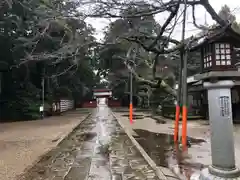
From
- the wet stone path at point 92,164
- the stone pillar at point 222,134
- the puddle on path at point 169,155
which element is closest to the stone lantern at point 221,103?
the stone pillar at point 222,134

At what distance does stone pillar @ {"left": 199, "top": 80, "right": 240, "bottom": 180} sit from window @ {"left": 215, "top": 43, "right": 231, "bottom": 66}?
18.6 inches

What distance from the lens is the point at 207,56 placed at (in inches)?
233

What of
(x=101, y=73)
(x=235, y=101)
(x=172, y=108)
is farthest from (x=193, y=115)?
(x=101, y=73)

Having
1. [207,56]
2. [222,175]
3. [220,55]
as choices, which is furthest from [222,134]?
[207,56]

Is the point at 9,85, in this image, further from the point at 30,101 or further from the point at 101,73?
the point at 101,73

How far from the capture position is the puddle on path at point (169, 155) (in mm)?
7230

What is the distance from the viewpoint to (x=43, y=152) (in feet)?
31.2

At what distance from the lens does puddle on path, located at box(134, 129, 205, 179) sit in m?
7.23

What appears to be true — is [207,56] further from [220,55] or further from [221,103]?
[221,103]

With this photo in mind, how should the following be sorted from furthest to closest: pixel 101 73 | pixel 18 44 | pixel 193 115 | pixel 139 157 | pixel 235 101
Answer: pixel 101 73 < pixel 193 115 < pixel 18 44 < pixel 235 101 < pixel 139 157

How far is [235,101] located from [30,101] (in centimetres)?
1660

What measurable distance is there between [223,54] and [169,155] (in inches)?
167

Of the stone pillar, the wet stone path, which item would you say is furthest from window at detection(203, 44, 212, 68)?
the wet stone path

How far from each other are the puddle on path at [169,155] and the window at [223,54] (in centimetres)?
269
